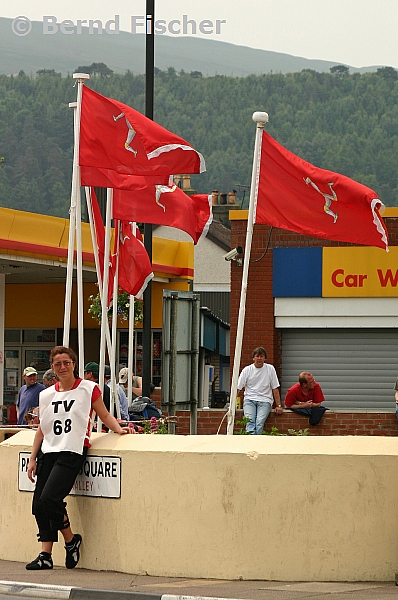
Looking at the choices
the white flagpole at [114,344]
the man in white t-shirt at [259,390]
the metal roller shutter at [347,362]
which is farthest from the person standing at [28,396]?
the metal roller shutter at [347,362]

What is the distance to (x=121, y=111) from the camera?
37.0 feet

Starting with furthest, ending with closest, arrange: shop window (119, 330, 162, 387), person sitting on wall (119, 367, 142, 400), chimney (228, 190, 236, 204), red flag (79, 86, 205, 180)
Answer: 1. chimney (228, 190, 236, 204)
2. shop window (119, 330, 162, 387)
3. person sitting on wall (119, 367, 142, 400)
4. red flag (79, 86, 205, 180)

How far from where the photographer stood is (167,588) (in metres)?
8.36

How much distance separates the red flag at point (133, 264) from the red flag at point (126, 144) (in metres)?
2.15

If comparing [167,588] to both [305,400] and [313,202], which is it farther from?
[305,400]

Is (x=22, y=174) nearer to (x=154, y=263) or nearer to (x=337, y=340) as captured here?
(x=154, y=263)

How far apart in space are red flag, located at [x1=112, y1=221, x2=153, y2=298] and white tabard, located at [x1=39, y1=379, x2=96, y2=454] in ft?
14.5

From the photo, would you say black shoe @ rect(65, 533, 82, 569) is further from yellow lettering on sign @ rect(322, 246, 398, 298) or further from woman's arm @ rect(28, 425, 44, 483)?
yellow lettering on sign @ rect(322, 246, 398, 298)

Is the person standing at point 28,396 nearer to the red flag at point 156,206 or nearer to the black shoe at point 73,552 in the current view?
the red flag at point 156,206

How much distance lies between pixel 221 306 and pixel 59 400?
1482 inches

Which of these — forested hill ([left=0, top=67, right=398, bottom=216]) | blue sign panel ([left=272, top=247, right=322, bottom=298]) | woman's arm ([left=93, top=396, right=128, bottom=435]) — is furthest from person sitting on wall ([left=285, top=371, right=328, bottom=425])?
forested hill ([left=0, top=67, right=398, bottom=216])

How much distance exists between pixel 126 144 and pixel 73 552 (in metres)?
4.14

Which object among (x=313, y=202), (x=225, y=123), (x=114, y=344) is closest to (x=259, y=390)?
(x=114, y=344)

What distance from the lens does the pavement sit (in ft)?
26.3
